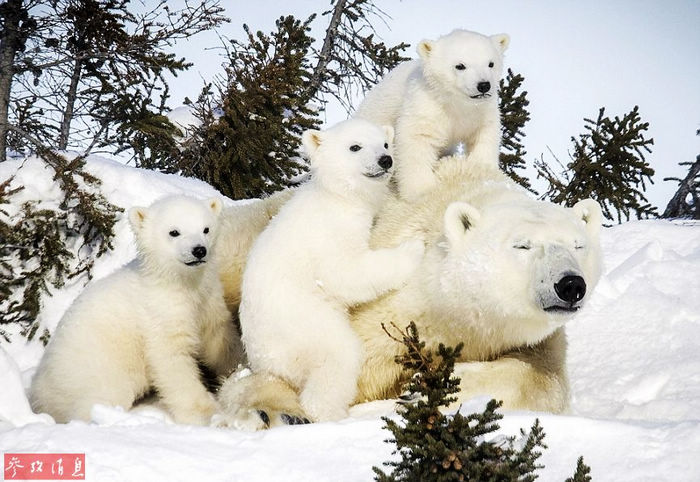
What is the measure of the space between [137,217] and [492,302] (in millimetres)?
2155

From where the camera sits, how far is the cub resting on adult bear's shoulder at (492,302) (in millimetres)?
3670

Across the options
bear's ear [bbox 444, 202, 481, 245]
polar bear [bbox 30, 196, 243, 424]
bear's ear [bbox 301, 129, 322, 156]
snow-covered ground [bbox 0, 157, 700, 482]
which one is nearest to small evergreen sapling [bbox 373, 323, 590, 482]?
snow-covered ground [bbox 0, 157, 700, 482]

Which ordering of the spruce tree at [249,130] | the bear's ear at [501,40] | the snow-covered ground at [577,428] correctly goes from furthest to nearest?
the spruce tree at [249,130] < the bear's ear at [501,40] < the snow-covered ground at [577,428]

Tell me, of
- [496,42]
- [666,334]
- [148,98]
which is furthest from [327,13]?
[666,334]

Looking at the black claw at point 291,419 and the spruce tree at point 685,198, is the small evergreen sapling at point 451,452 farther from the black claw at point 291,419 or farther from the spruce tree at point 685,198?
the spruce tree at point 685,198

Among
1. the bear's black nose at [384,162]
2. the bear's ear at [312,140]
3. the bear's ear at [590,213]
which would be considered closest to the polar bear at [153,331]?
the bear's ear at [312,140]

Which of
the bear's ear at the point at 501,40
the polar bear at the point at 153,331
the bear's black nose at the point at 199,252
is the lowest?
the polar bear at the point at 153,331

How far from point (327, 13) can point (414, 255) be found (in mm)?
9062

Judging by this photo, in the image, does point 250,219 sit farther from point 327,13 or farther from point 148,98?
point 327,13

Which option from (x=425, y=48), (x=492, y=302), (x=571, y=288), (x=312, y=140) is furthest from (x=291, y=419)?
(x=425, y=48)

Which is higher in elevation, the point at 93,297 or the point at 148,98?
the point at 148,98

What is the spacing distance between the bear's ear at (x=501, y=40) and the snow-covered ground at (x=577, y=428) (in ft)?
6.10

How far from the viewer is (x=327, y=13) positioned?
12383mm

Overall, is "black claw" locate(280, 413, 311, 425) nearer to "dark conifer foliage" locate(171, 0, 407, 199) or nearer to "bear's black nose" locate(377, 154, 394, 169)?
"bear's black nose" locate(377, 154, 394, 169)
